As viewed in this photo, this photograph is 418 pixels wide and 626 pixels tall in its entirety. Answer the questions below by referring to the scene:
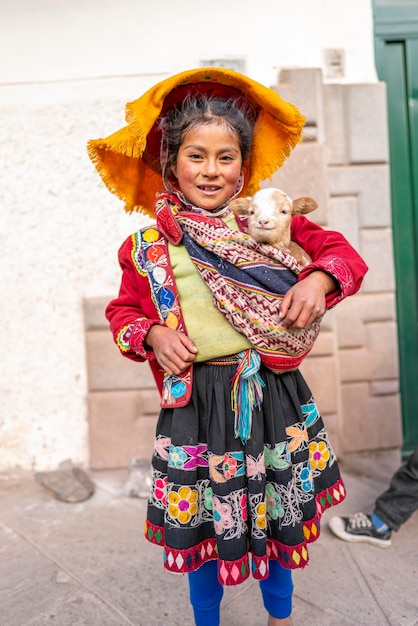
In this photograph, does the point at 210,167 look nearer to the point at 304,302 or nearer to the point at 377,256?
the point at 304,302

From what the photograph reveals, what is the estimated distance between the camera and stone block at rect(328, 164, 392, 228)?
279 cm

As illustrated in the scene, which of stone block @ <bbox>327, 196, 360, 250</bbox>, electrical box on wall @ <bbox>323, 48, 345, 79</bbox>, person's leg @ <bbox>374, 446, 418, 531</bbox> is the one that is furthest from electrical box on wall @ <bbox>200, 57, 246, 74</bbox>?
person's leg @ <bbox>374, 446, 418, 531</bbox>

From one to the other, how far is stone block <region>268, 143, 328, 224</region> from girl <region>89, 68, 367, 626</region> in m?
1.23

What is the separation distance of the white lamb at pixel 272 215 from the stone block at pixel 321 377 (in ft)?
4.88

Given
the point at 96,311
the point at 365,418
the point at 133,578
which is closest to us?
the point at 133,578

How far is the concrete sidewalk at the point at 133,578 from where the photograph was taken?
5.93ft

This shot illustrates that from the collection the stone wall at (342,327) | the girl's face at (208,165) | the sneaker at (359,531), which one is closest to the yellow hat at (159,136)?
the girl's face at (208,165)

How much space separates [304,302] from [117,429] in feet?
6.13

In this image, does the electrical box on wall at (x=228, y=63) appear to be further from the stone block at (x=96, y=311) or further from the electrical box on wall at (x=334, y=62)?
the stone block at (x=96, y=311)

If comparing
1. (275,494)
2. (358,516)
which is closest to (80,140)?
(275,494)

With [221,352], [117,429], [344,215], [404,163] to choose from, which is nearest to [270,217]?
[221,352]

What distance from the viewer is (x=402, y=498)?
2.20 m

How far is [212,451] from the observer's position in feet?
4.31

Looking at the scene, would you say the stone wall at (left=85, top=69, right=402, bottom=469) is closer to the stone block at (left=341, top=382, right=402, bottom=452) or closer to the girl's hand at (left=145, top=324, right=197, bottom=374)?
the stone block at (left=341, top=382, right=402, bottom=452)
